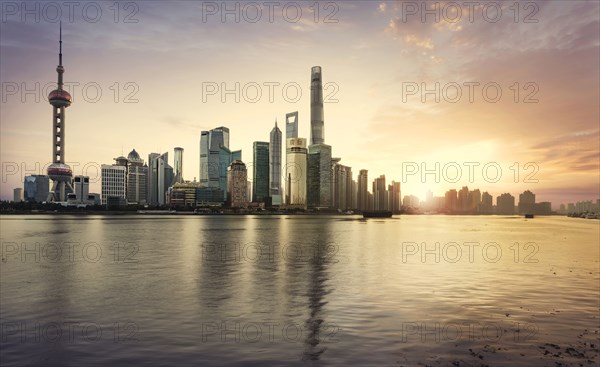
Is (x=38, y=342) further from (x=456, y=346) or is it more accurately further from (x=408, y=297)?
(x=408, y=297)

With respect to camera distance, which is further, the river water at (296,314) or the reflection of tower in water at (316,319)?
the reflection of tower in water at (316,319)

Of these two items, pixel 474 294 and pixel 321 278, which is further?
pixel 321 278

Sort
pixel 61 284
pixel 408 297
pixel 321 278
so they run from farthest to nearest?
1. pixel 321 278
2. pixel 61 284
3. pixel 408 297

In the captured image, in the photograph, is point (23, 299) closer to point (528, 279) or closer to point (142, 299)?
point (142, 299)

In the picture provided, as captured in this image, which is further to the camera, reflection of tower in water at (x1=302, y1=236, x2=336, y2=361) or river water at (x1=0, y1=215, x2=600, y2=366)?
reflection of tower in water at (x1=302, y1=236, x2=336, y2=361)

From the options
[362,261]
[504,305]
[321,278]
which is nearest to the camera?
[504,305]

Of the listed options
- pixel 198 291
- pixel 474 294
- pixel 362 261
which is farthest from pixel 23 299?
pixel 362 261

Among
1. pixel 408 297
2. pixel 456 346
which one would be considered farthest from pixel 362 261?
pixel 456 346

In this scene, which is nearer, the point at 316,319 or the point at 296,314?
the point at 316,319

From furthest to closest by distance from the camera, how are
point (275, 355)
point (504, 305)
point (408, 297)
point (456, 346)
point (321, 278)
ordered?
point (321, 278) < point (408, 297) < point (504, 305) < point (456, 346) < point (275, 355)
